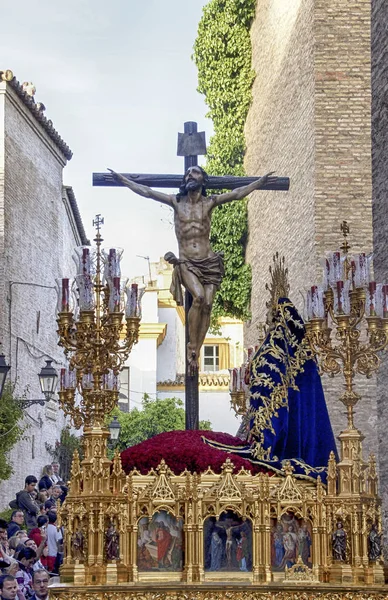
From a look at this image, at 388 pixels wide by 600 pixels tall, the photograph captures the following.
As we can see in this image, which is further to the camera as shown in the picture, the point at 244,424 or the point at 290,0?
the point at 290,0

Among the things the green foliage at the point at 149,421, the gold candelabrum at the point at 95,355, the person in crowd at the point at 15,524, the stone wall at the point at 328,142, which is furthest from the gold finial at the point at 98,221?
the green foliage at the point at 149,421

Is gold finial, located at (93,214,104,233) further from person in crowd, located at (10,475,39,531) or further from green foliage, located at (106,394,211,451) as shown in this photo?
green foliage, located at (106,394,211,451)

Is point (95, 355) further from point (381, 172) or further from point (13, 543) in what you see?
point (381, 172)

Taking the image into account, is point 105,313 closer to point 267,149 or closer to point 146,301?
point 267,149

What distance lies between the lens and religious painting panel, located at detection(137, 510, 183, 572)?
8.70 meters

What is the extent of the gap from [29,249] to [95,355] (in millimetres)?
20401

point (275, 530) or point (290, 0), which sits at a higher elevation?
point (290, 0)

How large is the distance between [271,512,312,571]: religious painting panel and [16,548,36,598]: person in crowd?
10.2ft

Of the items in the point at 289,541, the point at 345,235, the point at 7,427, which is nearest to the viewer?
the point at 289,541

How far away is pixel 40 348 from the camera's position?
30.8 m

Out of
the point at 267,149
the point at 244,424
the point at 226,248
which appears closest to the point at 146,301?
the point at 226,248

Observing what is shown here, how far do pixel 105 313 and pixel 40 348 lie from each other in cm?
2179

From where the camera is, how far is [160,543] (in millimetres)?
8711

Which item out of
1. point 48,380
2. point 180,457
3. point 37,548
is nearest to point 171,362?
point 48,380
